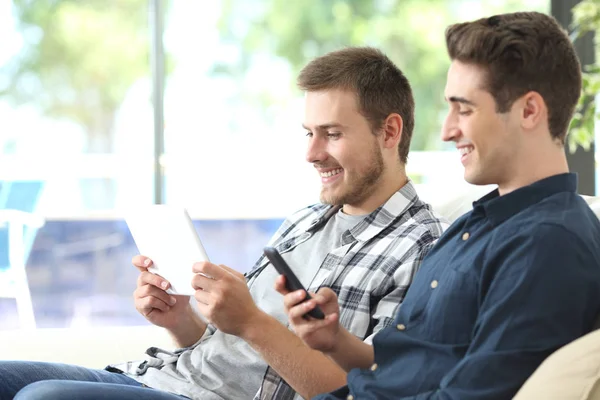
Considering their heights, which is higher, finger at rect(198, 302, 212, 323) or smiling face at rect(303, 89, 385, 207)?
smiling face at rect(303, 89, 385, 207)

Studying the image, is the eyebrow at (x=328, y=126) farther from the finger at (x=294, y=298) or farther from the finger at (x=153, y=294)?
the finger at (x=294, y=298)

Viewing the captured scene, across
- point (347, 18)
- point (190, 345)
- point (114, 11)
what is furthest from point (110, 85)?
point (190, 345)

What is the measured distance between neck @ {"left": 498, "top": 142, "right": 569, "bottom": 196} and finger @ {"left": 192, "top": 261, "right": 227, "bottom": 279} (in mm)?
543

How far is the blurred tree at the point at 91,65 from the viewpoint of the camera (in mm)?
4605

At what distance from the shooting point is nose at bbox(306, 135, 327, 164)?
74.3 inches

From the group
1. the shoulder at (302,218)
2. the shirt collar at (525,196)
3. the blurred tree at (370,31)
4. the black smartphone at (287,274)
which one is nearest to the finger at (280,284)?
the black smartphone at (287,274)

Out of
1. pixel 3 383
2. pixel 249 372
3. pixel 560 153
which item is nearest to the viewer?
pixel 560 153

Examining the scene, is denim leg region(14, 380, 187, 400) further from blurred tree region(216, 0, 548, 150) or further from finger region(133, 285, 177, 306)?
blurred tree region(216, 0, 548, 150)

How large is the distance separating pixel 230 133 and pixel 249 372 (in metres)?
3.04

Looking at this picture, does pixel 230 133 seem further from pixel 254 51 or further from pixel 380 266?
pixel 380 266

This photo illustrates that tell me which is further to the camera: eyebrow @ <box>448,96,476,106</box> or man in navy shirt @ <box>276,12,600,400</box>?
eyebrow @ <box>448,96,476,106</box>

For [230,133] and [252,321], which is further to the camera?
[230,133]

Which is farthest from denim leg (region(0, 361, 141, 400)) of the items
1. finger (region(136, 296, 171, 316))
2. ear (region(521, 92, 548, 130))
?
ear (region(521, 92, 548, 130))

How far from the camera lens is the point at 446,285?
1.27 metres
